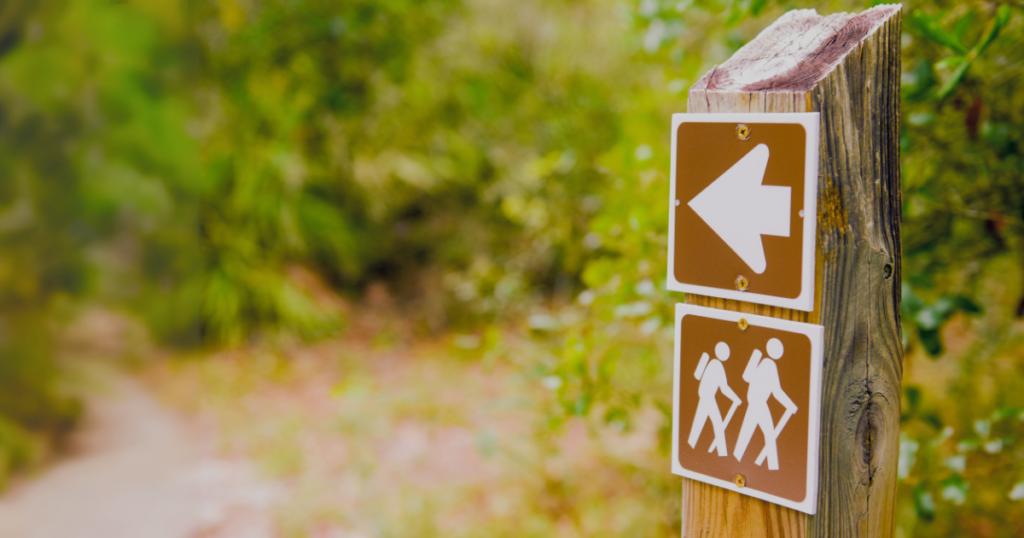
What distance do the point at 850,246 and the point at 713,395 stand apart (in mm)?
309

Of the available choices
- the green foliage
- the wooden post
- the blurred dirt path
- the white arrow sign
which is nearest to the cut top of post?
the wooden post

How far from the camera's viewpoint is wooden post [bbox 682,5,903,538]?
3.15 feet

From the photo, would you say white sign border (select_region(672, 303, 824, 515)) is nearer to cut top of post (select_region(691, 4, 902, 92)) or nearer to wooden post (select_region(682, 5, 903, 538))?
wooden post (select_region(682, 5, 903, 538))

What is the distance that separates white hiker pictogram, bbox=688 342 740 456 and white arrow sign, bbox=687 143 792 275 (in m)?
0.16

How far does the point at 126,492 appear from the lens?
316cm

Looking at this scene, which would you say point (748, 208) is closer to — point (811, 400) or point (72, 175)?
point (811, 400)

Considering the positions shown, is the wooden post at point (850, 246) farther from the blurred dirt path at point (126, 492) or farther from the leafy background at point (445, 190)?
the blurred dirt path at point (126, 492)

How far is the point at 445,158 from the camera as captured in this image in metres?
6.24

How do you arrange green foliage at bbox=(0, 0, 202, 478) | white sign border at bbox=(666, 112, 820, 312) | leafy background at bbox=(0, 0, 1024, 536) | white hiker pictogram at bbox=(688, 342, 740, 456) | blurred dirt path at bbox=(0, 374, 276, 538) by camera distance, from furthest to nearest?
blurred dirt path at bbox=(0, 374, 276, 538), green foliage at bbox=(0, 0, 202, 478), leafy background at bbox=(0, 0, 1024, 536), white hiker pictogram at bbox=(688, 342, 740, 456), white sign border at bbox=(666, 112, 820, 312)

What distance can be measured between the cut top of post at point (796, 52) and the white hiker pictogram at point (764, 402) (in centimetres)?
39

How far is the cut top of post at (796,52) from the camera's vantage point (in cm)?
97

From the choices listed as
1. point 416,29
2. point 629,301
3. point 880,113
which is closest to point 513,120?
point 416,29

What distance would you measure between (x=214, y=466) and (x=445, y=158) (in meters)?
3.34

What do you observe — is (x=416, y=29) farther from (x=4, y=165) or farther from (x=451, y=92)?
(x=4, y=165)
